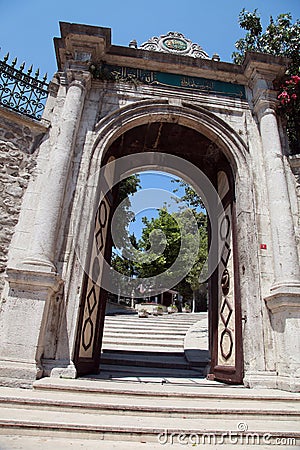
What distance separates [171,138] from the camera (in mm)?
6246

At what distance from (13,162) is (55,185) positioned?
0.95 metres

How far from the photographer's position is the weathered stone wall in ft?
14.4

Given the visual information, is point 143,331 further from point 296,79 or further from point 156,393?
point 296,79

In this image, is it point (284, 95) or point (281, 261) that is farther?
point (284, 95)

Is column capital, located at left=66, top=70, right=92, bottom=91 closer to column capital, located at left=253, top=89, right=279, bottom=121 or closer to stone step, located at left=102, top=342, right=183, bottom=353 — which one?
column capital, located at left=253, top=89, right=279, bottom=121

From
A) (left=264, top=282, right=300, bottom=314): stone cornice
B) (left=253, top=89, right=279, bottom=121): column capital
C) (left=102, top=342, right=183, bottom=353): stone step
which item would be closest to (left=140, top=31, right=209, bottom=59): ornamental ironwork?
(left=253, top=89, right=279, bottom=121): column capital

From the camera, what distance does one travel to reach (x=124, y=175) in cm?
668

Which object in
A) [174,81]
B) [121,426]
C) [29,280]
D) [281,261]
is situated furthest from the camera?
[174,81]

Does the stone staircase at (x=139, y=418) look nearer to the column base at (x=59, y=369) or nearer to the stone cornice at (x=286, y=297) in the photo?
the column base at (x=59, y=369)

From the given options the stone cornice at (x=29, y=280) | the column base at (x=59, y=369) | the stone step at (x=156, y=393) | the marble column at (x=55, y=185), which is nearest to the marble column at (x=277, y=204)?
the stone step at (x=156, y=393)

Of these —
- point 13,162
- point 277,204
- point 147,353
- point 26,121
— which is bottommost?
point 147,353

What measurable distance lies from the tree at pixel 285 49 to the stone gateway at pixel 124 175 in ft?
0.70

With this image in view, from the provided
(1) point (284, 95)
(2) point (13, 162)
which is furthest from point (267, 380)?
(2) point (13, 162)

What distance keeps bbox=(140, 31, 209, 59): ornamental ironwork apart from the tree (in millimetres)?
1422
